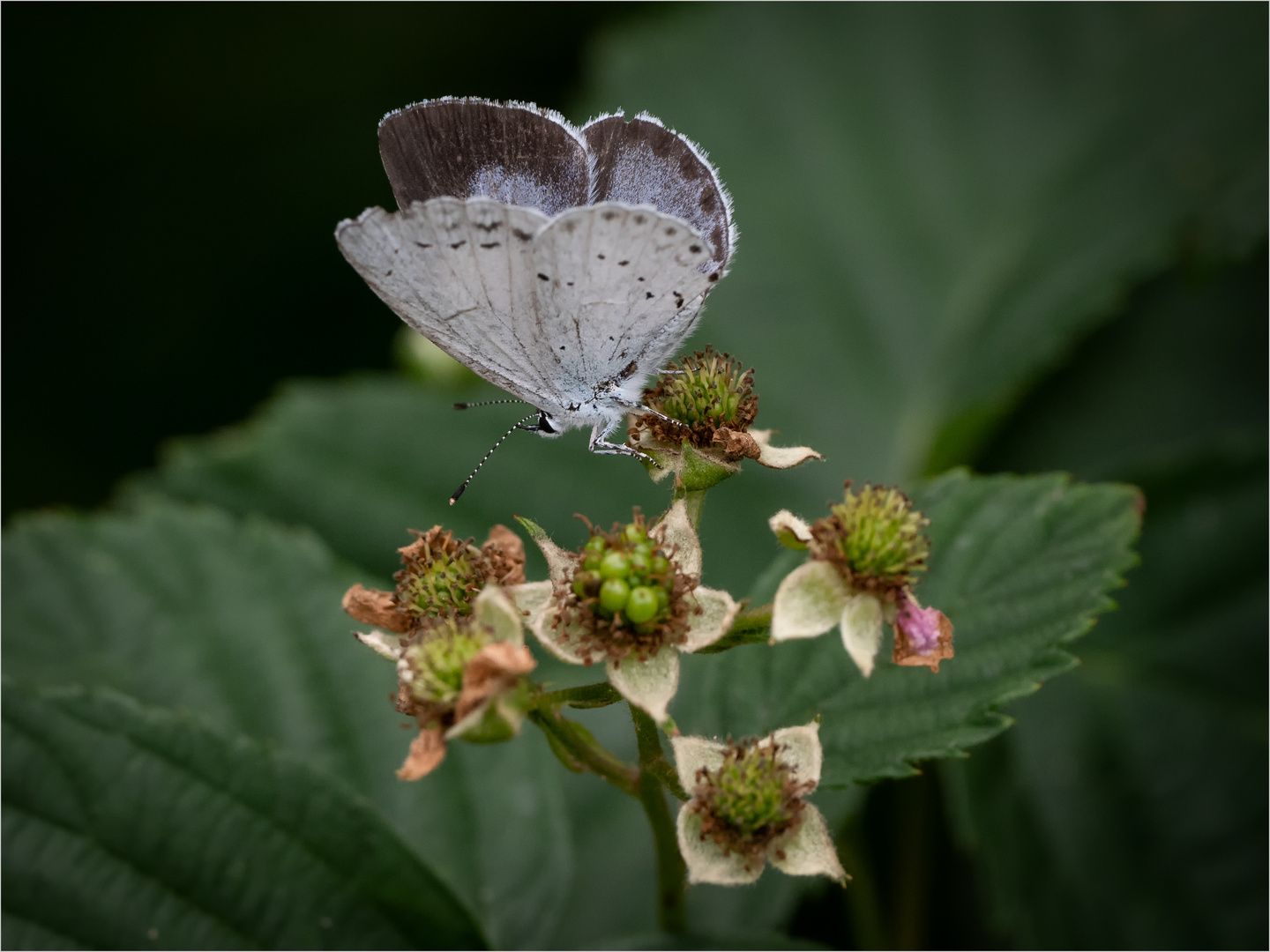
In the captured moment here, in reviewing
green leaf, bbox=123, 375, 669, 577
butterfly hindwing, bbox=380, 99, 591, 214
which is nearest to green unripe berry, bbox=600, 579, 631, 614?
butterfly hindwing, bbox=380, 99, 591, 214

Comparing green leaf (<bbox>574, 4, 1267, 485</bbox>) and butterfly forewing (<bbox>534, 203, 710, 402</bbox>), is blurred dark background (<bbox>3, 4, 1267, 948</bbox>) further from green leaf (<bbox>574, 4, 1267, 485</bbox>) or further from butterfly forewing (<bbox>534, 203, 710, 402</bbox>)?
butterfly forewing (<bbox>534, 203, 710, 402</bbox>)

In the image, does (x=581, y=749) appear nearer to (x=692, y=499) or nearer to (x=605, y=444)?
(x=692, y=499)

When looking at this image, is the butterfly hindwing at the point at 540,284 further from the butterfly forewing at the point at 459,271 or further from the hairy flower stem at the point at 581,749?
the hairy flower stem at the point at 581,749

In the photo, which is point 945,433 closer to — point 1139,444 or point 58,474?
point 1139,444

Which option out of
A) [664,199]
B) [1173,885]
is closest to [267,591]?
[664,199]

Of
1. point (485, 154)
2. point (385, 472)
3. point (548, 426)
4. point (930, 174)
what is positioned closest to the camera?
point (485, 154)

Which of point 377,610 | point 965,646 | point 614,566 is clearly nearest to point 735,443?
point 614,566
